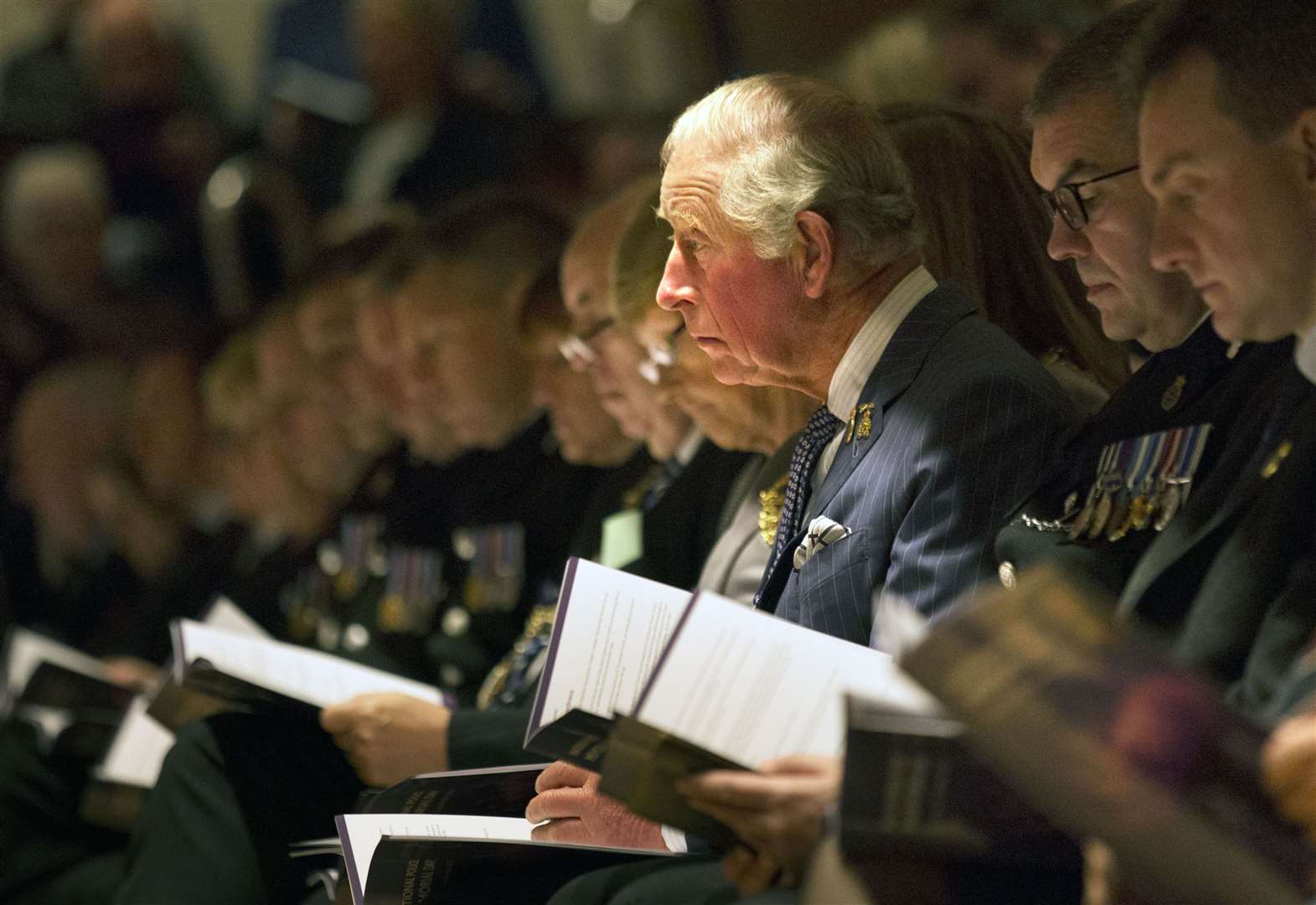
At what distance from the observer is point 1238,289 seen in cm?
185

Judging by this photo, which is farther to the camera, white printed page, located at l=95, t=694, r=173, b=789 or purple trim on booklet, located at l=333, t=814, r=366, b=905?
white printed page, located at l=95, t=694, r=173, b=789

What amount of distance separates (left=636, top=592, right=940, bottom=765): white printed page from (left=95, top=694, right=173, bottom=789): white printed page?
Result: 2.75 m

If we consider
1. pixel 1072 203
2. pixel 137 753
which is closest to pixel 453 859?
pixel 1072 203

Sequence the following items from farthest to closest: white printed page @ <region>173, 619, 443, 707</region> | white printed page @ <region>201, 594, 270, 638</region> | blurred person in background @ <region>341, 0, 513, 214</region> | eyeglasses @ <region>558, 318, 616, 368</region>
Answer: blurred person in background @ <region>341, 0, 513, 214</region>
white printed page @ <region>201, 594, 270, 638</region>
eyeglasses @ <region>558, 318, 616, 368</region>
white printed page @ <region>173, 619, 443, 707</region>

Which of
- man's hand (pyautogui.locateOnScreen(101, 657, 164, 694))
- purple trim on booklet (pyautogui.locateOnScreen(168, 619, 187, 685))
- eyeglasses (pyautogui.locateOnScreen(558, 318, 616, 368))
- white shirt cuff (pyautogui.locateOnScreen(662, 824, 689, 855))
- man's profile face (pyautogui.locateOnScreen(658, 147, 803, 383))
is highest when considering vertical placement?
man's profile face (pyautogui.locateOnScreen(658, 147, 803, 383))

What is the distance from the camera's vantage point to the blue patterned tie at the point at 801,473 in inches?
104

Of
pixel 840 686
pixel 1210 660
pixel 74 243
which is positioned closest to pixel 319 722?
pixel 840 686

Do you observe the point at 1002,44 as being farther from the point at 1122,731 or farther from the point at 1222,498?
the point at 1122,731

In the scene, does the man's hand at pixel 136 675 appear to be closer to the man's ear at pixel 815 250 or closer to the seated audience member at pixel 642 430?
the seated audience member at pixel 642 430

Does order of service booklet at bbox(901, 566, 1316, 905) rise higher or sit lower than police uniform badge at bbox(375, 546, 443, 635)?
higher

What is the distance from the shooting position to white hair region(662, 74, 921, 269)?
2.58 meters

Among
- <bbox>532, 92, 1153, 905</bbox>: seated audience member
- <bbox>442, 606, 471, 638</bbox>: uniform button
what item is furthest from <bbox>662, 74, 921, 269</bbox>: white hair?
<bbox>442, 606, 471, 638</bbox>: uniform button

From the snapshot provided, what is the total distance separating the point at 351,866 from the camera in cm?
260

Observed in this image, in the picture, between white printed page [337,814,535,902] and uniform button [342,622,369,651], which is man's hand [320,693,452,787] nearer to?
white printed page [337,814,535,902]
